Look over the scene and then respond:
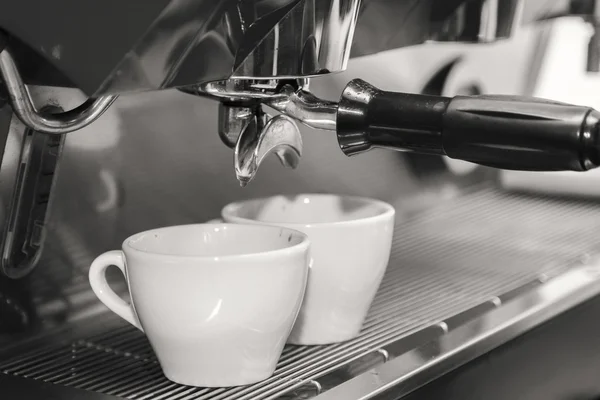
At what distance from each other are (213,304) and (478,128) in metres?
0.15

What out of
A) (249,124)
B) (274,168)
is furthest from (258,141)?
(274,168)

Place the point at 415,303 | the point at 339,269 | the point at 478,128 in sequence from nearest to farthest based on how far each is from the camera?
1. the point at 478,128
2. the point at 339,269
3. the point at 415,303

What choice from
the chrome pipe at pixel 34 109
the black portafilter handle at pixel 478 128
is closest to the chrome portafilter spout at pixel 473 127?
the black portafilter handle at pixel 478 128

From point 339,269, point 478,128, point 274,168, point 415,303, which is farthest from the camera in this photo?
point 274,168

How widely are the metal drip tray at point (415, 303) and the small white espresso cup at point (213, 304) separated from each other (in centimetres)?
1

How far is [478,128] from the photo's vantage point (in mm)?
417

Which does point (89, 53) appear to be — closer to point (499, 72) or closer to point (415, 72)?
point (415, 72)

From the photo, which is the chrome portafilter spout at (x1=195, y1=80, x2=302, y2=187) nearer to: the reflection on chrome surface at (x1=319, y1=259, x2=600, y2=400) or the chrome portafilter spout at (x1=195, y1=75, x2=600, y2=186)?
the chrome portafilter spout at (x1=195, y1=75, x2=600, y2=186)

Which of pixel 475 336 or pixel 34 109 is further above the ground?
pixel 34 109

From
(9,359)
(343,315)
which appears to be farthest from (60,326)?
(343,315)

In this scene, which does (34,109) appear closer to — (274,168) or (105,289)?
(105,289)

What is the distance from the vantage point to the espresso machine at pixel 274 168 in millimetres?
382

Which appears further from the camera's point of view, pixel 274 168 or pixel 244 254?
pixel 274 168

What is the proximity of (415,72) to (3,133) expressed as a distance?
0.50 meters
